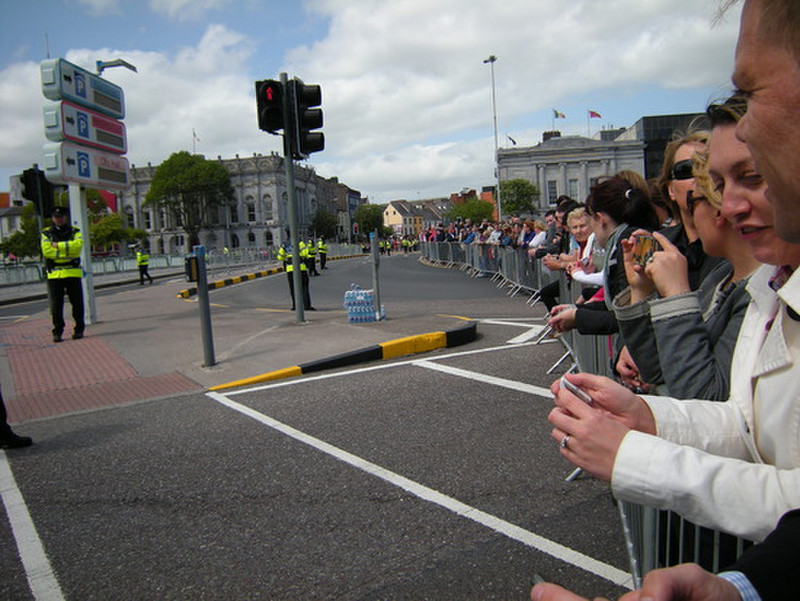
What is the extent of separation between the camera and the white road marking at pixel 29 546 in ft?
8.55

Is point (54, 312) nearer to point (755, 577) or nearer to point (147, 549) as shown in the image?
point (147, 549)

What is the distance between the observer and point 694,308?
6.44 feet

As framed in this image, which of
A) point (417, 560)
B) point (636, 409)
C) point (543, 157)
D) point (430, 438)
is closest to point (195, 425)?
point (430, 438)

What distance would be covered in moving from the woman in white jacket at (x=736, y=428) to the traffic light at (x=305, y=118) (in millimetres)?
8041

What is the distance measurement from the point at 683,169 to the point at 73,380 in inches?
264

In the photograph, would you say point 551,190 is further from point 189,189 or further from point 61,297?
point 61,297

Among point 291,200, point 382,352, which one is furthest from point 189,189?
point 382,352

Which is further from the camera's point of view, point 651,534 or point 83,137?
point 83,137

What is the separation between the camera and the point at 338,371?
6828 millimetres

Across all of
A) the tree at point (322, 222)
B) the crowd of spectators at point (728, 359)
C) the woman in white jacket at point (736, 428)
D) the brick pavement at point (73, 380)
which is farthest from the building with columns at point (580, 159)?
the woman in white jacket at point (736, 428)

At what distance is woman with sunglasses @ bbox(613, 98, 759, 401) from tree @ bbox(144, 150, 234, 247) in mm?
92194

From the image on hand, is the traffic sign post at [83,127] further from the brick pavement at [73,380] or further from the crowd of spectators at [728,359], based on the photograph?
the crowd of spectators at [728,359]

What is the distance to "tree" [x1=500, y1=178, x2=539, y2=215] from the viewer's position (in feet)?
244

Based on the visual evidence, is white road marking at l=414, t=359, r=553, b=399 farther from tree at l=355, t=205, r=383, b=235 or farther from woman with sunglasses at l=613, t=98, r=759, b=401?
tree at l=355, t=205, r=383, b=235
